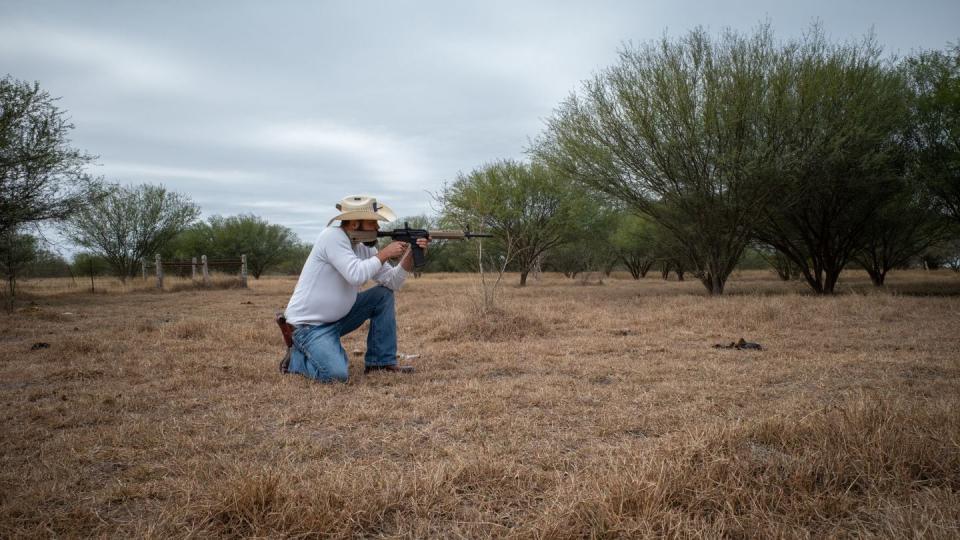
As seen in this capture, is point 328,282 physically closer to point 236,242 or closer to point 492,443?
point 492,443

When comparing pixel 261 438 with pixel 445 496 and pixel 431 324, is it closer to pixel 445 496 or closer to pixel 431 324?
pixel 445 496

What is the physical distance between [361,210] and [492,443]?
8.65ft

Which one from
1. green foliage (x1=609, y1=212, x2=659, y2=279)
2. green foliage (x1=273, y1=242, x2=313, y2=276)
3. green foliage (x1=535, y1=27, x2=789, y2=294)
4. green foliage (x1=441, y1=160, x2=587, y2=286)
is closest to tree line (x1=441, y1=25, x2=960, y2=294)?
green foliage (x1=535, y1=27, x2=789, y2=294)

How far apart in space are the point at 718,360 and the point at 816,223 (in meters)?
14.2

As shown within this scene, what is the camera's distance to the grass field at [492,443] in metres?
1.99

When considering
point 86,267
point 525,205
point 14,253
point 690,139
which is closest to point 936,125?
point 690,139

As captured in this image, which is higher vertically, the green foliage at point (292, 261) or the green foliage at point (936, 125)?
the green foliage at point (936, 125)

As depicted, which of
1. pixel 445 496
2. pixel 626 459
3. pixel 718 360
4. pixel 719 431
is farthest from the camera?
pixel 718 360

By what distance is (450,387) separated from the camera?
173 inches

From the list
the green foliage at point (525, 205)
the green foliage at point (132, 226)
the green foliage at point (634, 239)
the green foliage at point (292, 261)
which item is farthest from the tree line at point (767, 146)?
the green foliage at point (292, 261)

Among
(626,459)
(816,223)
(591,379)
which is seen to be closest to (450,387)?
(591,379)

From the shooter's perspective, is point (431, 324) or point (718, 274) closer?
point (431, 324)

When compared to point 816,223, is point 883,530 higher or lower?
lower

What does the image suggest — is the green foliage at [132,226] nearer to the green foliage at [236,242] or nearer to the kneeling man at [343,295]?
the green foliage at [236,242]
